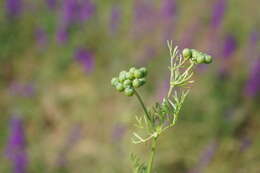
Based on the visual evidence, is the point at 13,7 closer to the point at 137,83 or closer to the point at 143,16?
the point at 143,16

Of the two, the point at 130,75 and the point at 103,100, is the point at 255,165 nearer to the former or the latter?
the point at 103,100

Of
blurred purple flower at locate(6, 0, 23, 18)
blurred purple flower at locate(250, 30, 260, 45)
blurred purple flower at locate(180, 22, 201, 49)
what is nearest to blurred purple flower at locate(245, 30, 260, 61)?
blurred purple flower at locate(250, 30, 260, 45)

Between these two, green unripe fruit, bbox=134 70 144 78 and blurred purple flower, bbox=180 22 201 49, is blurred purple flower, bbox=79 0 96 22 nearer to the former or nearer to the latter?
blurred purple flower, bbox=180 22 201 49

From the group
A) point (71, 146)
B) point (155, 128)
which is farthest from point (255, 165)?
point (155, 128)

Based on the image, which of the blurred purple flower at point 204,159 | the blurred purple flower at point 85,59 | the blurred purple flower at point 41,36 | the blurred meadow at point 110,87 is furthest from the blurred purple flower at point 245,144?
the blurred purple flower at point 41,36

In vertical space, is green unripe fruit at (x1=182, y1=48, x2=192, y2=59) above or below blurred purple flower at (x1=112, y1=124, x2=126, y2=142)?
below

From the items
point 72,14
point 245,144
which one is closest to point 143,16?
point 72,14

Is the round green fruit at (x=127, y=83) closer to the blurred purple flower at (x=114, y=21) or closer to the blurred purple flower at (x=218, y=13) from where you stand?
the blurred purple flower at (x=218, y=13)
